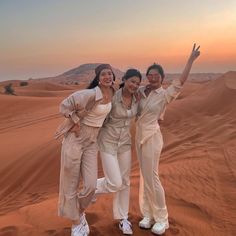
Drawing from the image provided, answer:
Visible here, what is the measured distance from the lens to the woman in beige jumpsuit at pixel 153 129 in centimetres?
543

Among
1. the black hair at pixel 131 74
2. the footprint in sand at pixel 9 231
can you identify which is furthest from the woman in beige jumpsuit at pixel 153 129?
the footprint in sand at pixel 9 231

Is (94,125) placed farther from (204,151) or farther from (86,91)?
(204,151)

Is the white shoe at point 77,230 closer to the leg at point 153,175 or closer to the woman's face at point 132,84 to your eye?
the leg at point 153,175

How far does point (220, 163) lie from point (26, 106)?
542 inches

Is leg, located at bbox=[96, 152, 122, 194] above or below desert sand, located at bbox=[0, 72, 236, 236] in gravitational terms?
above

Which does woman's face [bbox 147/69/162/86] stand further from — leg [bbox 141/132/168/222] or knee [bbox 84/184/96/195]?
knee [bbox 84/184/96/195]

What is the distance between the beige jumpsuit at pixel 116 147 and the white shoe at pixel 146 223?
0.59m

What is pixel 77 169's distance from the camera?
205 inches

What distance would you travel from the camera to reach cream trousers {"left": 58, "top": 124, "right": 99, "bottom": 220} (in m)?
5.18

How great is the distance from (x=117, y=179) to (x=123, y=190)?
1.17 ft

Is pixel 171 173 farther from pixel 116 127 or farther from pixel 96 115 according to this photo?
pixel 96 115

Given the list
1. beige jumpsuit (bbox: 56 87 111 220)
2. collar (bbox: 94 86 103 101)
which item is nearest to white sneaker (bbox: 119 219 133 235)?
beige jumpsuit (bbox: 56 87 111 220)

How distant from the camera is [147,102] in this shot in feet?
18.0

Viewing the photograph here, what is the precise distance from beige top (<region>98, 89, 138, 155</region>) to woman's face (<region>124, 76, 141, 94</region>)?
0.14 meters
